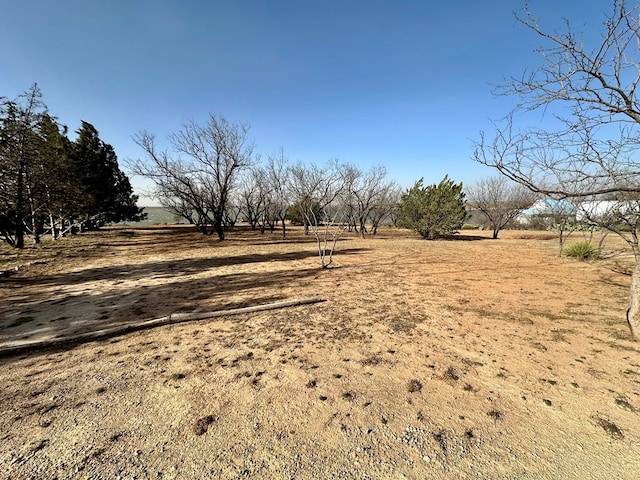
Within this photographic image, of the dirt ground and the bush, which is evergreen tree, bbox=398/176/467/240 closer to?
the bush

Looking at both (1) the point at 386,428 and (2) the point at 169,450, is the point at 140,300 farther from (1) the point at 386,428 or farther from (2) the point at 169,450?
(1) the point at 386,428

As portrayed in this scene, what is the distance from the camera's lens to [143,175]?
46.0ft

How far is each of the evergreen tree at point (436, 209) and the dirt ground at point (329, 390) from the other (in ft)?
42.3

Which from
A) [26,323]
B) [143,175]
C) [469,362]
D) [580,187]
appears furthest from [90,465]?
[143,175]

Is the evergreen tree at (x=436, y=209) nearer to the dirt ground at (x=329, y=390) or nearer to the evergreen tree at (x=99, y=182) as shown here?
the dirt ground at (x=329, y=390)

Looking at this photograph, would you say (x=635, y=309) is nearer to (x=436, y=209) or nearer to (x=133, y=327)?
(x=133, y=327)

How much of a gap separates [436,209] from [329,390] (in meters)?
17.2

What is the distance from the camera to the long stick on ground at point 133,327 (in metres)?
3.03

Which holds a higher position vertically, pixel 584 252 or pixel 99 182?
pixel 99 182

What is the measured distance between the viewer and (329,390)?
2.32 meters

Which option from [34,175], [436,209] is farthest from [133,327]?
[436,209]

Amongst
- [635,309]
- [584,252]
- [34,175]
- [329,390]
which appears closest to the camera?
[329,390]

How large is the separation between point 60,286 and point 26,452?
567 cm

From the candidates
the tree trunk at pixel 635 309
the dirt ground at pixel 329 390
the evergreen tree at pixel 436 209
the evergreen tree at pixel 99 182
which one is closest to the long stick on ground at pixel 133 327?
the dirt ground at pixel 329 390
